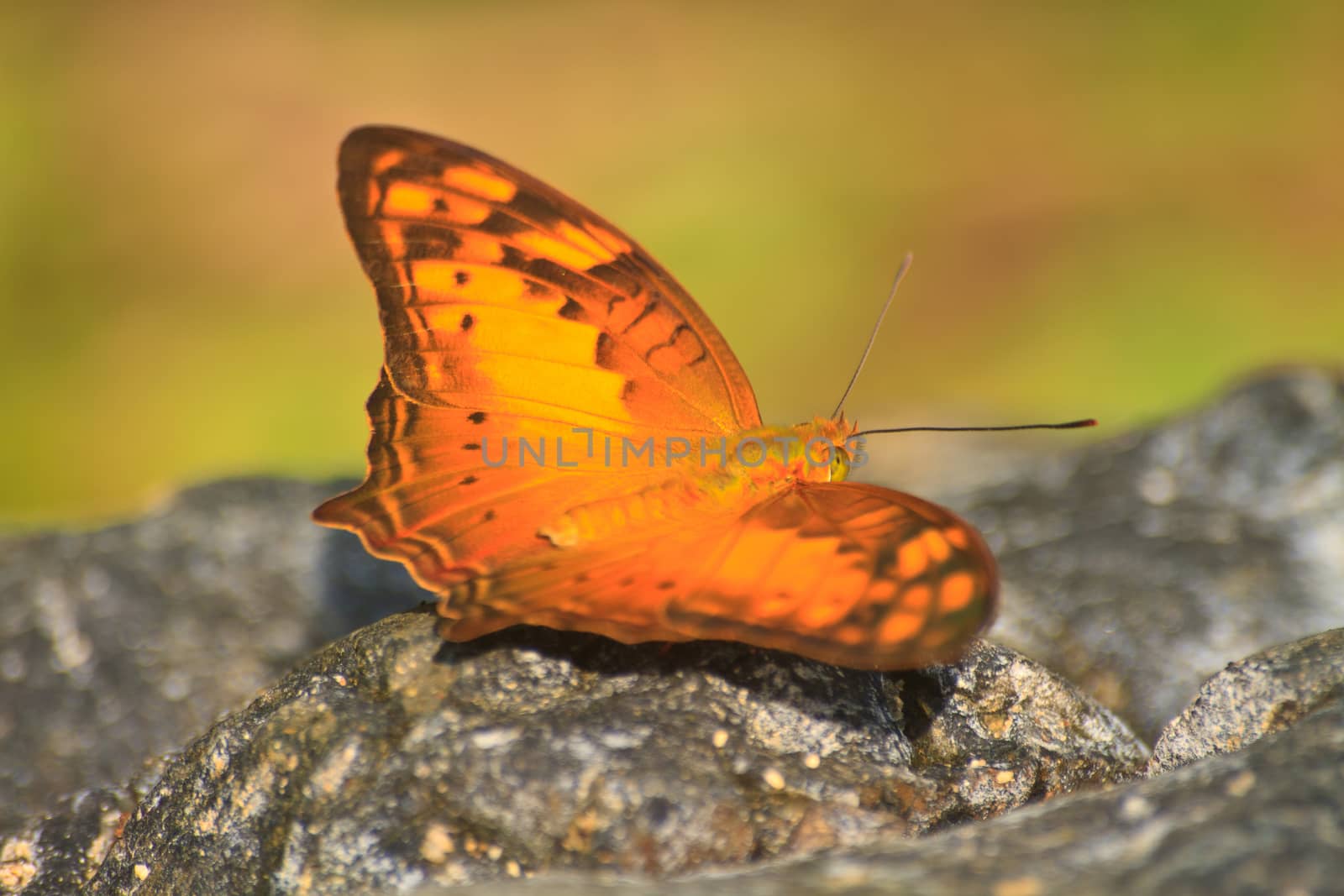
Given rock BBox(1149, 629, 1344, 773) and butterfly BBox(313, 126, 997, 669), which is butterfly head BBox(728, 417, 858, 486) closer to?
butterfly BBox(313, 126, 997, 669)

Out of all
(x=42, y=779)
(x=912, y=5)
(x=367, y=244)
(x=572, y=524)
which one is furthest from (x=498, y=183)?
(x=912, y=5)

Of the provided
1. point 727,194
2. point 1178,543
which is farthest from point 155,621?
point 727,194

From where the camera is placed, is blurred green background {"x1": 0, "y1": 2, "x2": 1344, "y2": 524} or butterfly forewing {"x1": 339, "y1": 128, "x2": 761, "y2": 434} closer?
butterfly forewing {"x1": 339, "y1": 128, "x2": 761, "y2": 434}

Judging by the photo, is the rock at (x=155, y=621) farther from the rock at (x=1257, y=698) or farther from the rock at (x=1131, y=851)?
the rock at (x=1257, y=698)


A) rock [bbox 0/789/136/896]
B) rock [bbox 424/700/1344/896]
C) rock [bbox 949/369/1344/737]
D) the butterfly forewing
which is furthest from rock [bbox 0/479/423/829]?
rock [bbox 949/369/1344/737]

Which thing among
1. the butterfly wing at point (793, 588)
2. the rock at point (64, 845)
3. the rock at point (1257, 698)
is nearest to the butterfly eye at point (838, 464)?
the butterfly wing at point (793, 588)
